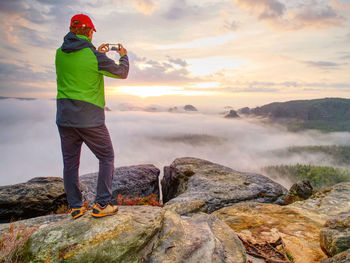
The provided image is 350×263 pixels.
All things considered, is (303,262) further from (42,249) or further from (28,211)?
(28,211)

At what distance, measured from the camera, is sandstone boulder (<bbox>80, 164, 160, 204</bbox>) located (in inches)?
650

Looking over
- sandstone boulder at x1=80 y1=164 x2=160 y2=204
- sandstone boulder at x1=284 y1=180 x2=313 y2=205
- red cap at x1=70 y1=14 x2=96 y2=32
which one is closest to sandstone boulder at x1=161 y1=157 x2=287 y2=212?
sandstone boulder at x1=284 y1=180 x2=313 y2=205

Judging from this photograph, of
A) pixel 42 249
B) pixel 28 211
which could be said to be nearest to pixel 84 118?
pixel 42 249

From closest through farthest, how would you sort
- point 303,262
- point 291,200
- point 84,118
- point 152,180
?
point 84,118, point 303,262, point 291,200, point 152,180

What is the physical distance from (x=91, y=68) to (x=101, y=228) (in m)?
3.77

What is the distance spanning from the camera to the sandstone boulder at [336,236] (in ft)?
21.5

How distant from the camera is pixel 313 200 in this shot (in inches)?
513

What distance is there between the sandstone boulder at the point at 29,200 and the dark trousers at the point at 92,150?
7.44 meters

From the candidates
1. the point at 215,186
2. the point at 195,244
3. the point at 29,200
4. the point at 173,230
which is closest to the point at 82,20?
the point at 173,230

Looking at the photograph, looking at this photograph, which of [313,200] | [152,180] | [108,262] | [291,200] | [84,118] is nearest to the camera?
[108,262]

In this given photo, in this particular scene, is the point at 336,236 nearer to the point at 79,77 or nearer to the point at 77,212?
the point at 77,212

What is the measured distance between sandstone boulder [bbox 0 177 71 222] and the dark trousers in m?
7.44

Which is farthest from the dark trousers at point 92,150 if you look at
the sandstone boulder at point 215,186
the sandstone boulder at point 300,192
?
the sandstone boulder at point 300,192

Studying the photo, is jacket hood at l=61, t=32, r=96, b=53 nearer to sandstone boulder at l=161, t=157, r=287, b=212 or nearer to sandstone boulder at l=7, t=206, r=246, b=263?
sandstone boulder at l=7, t=206, r=246, b=263
